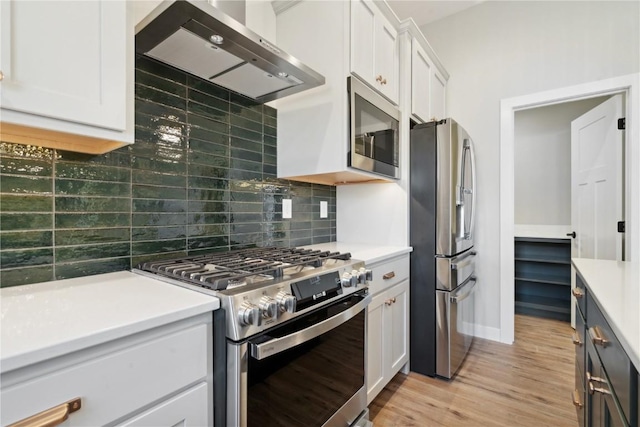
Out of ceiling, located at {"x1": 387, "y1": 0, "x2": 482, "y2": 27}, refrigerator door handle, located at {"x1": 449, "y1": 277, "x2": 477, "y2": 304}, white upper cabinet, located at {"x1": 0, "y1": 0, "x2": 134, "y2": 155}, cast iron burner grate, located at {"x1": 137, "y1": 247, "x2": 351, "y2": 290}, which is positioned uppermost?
ceiling, located at {"x1": 387, "y1": 0, "x2": 482, "y2": 27}

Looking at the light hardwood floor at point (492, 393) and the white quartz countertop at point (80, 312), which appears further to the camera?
the light hardwood floor at point (492, 393)

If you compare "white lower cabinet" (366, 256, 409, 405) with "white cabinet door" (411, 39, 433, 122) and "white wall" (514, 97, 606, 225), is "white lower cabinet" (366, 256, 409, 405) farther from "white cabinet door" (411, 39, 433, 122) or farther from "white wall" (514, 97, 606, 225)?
"white wall" (514, 97, 606, 225)

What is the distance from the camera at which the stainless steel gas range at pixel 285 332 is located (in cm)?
92

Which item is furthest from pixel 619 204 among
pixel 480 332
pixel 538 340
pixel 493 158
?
pixel 480 332

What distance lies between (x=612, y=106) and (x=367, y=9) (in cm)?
219

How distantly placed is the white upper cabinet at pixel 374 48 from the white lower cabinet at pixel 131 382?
1571mm

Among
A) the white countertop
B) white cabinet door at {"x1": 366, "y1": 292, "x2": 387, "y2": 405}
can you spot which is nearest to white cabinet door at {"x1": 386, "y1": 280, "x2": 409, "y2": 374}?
white cabinet door at {"x1": 366, "y1": 292, "x2": 387, "y2": 405}

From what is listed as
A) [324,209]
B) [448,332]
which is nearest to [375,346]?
[448,332]

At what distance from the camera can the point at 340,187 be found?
2.51 meters

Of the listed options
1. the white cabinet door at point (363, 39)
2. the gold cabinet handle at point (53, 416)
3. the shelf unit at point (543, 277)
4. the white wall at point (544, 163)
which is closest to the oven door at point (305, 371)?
the gold cabinet handle at point (53, 416)

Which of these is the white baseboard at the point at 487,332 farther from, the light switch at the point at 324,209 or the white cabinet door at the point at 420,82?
the white cabinet door at the point at 420,82

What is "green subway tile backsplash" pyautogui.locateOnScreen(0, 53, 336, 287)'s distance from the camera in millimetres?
1049

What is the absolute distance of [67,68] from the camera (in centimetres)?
87

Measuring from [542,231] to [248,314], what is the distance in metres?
4.16
